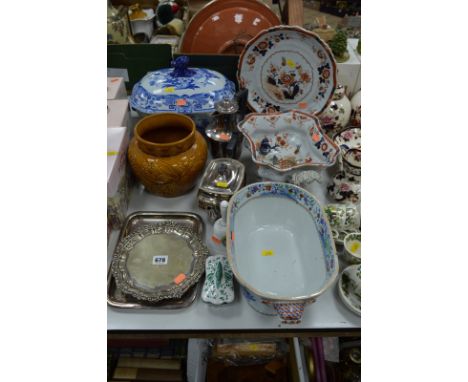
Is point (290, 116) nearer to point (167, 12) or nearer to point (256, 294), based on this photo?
point (256, 294)

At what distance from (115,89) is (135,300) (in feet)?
2.38

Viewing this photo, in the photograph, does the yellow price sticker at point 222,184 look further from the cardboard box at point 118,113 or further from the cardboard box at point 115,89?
the cardboard box at point 115,89

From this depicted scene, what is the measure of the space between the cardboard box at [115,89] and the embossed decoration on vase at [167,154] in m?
0.22

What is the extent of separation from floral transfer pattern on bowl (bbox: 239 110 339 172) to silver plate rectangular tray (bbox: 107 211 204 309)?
12.3 inches

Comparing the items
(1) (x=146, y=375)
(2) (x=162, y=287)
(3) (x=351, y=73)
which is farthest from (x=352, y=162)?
(1) (x=146, y=375)

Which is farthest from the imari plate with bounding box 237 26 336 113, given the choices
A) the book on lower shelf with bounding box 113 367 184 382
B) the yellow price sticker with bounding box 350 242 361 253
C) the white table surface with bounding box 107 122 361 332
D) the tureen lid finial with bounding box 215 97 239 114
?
the book on lower shelf with bounding box 113 367 184 382

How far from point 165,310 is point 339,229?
521 mm

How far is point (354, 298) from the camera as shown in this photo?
88cm

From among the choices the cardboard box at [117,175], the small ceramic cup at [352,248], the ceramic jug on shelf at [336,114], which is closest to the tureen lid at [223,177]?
the cardboard box at [117,175]

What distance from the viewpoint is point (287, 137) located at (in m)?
1.23

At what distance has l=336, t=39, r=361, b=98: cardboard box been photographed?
137cm

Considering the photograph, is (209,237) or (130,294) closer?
(130,294)

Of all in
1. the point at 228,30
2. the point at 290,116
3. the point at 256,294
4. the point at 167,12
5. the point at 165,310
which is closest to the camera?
the point at 256,294

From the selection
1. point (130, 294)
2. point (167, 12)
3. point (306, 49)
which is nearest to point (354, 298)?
point (130, 294)
